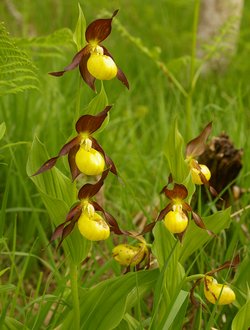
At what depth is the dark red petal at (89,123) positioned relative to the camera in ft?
3.47

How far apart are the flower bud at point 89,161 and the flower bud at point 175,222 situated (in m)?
0.18

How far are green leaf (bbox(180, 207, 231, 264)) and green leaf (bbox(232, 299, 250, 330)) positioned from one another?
156 mm

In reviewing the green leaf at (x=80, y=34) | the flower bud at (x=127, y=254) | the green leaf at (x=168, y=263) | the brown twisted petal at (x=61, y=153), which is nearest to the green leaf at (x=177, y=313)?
the green leaf at (x=168, y=263)

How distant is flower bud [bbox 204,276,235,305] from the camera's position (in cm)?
116

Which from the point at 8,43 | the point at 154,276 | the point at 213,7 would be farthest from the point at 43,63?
the point at 154,276

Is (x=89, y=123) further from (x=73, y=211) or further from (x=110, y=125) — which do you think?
(x=110, y=125)

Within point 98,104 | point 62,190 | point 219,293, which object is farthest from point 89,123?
point 219,293

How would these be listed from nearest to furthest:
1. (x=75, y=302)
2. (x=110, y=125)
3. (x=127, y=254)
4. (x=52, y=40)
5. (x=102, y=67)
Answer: (x=102, y=67) → (x=75, y=302) → (x=127, y=254) → (x=52, y=40) → (x=110, y=125)

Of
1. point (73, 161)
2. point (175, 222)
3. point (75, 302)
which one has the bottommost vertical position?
point (75, 302)

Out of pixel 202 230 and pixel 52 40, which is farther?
pixel 52 40

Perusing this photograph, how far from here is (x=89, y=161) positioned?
1051mm

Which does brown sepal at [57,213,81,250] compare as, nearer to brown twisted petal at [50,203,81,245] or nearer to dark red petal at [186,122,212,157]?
brown twisted petal at [50,203,81,245]

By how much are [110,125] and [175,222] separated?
1.33 metres

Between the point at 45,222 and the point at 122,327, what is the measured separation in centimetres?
65
